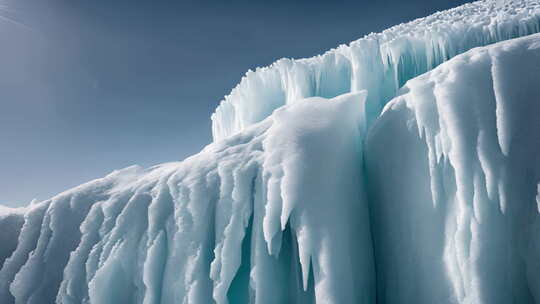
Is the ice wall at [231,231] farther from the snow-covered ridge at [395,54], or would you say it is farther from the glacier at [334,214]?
the snow-covered ridge at [395,54]

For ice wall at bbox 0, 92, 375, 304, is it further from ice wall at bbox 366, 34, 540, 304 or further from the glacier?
ice wall at bbox 366, 34, 540, 304

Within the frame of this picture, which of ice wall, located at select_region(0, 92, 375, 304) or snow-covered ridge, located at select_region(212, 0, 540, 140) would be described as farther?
snow-covered ridge, located at select_region(212, 0, 540, 140)

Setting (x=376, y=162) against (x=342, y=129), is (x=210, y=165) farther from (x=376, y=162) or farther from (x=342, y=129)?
(x=376, y=162)

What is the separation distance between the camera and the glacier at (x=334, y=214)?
2975mm

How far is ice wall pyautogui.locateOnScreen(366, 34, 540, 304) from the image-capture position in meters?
2.90

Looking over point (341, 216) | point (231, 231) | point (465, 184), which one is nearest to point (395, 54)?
point (465, 184)

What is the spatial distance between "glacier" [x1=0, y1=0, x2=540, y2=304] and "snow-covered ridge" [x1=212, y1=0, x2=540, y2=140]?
192 cm

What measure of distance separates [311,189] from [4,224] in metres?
5.30

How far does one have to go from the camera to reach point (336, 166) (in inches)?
148

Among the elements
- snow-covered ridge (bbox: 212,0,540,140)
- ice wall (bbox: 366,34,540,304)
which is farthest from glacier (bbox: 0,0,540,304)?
snow-covered ridge (bbox: 212,0,540,140)

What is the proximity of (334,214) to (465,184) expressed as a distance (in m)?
1.43

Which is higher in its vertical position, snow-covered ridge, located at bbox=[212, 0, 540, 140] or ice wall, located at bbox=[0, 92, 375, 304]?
snow-covered ridge, located at bbox=[212, 0, 540, 140]

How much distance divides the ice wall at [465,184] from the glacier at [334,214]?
14 mm

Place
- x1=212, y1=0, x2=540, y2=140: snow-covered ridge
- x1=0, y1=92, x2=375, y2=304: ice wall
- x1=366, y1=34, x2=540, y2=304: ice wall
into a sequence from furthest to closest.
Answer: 1. x1=212, y1=0, x2=540, y2=140: snow-covered ridge
2. x1=0, y1=92, x2=375, y2=304: ice wall
3. x1=366, y1=34, x2=540, y2=304: ice wall
